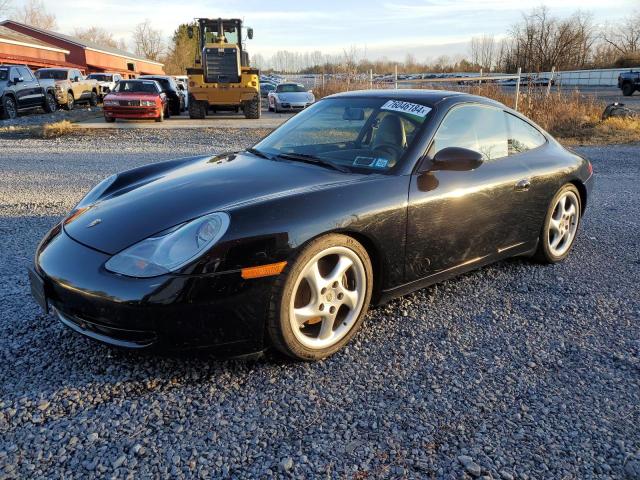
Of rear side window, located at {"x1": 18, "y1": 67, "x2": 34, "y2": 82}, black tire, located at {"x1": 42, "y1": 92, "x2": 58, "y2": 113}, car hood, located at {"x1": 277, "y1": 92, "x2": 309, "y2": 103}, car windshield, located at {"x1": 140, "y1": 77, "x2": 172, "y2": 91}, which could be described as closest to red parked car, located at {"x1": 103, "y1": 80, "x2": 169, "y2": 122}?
car windshield, located at {"x1": 140, "y1": 77, "x2": 172, "y2": 91}

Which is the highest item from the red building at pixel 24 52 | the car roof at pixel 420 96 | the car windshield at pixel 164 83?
the red building at pixel 24 52

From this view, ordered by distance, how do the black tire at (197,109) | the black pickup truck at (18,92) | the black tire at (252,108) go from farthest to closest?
the black tire at (252,108), the black tire at (197,109), the black pickup truck at (18,92)

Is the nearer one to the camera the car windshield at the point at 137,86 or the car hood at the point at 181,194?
the car hood at the point at 181,194

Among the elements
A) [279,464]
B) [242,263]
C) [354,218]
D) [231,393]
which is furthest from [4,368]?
[354,218]

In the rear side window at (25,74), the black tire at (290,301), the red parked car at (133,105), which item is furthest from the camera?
A: the rear side window at (25,74)

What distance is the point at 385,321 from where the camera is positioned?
3.20 metres

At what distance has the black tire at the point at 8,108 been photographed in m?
16.8

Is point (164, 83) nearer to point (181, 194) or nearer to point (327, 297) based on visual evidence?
point (181, 194)

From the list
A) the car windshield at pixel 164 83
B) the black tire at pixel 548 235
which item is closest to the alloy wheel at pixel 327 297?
the black tire at pixel 548 235

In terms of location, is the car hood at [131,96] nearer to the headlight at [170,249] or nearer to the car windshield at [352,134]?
the car windshield at [352,134]

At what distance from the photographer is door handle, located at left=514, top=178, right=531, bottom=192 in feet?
11.9

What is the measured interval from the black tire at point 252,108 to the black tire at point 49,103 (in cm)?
764

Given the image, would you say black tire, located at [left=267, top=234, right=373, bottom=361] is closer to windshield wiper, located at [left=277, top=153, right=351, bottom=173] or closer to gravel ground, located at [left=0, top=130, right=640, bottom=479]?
gravel ground, located at [left=0, top=130, right=640, bottom=479]

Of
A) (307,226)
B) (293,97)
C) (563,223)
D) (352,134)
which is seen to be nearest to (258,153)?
(352,134)
